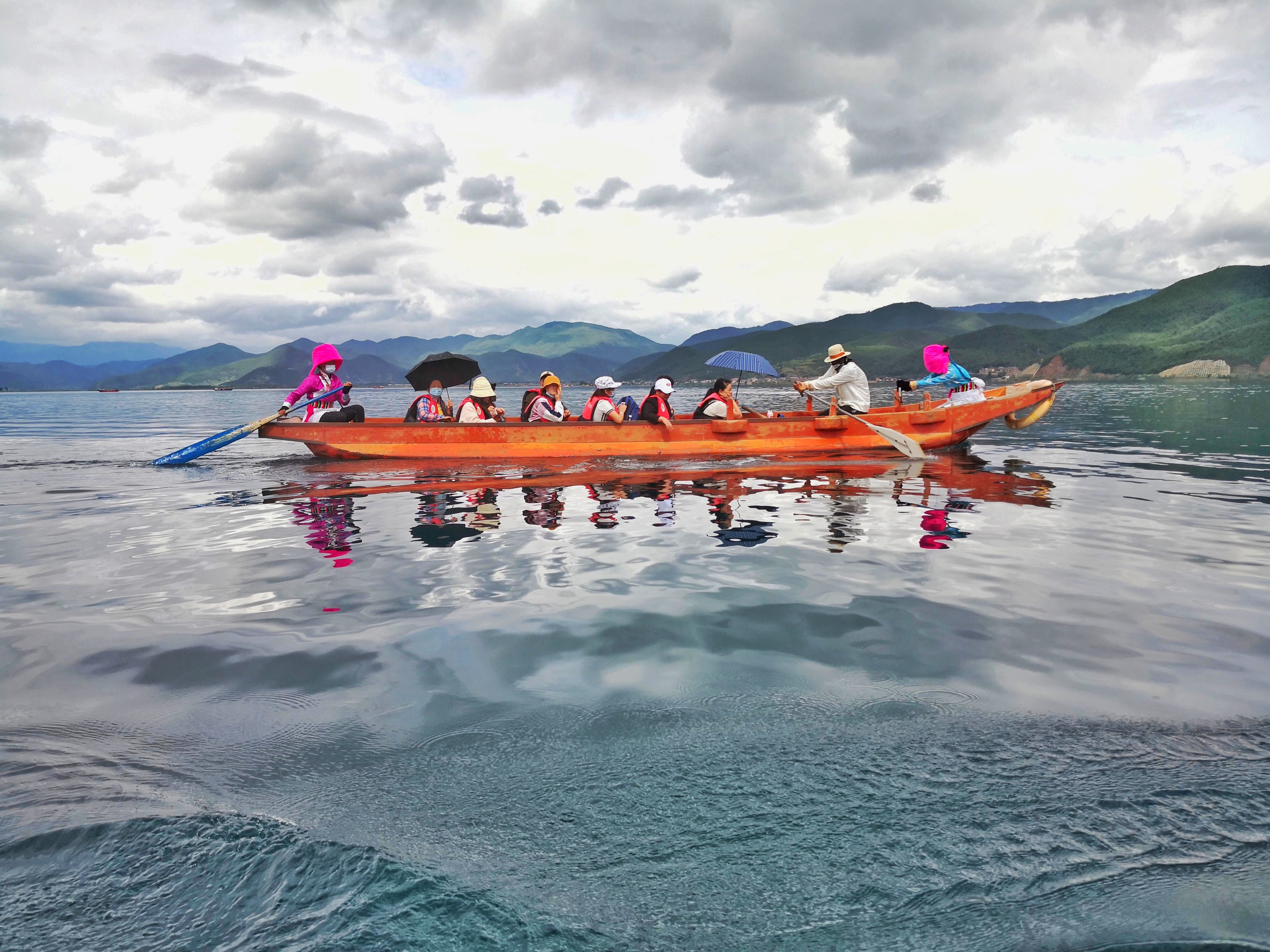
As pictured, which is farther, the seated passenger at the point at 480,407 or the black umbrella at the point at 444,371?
the black umbrella at the point at 444,371

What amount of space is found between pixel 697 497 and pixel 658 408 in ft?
17.4

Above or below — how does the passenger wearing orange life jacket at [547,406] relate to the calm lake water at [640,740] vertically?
above

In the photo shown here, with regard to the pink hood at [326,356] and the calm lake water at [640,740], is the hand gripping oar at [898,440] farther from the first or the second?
the pink hood at [326,356]

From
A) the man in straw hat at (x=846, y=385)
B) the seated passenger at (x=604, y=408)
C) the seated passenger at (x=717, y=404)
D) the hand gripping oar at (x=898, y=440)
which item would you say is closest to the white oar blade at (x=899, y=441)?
the hand gripping oar at (x=898, y=440)

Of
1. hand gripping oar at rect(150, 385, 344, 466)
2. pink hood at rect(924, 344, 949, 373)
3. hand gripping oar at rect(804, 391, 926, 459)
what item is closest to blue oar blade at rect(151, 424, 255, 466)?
hand gripping oar at rect(150, 385, 344, 466)

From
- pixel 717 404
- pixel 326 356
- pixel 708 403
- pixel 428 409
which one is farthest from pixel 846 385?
pixel 326 356

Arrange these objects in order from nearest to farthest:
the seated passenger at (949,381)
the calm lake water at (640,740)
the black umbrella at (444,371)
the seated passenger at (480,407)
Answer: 1. the calm lake water at (640,740)
2. the seated passenger at (480,407)
3. the seated passenger at (949,381)
4. the black umbrella at (444,371)

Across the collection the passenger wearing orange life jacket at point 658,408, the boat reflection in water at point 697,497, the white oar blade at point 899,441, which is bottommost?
the boat reflection in water at point 697,497

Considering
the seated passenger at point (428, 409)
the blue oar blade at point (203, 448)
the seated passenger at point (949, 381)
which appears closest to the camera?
the seated passenger at point (428, 409)

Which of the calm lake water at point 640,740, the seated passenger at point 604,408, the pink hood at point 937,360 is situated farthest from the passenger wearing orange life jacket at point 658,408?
the calm lake water at point 640,740

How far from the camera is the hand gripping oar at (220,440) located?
1839 cm

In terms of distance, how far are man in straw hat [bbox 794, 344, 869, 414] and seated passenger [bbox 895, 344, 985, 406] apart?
95 centimetres

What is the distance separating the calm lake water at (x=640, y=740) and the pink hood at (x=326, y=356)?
29.0 feet

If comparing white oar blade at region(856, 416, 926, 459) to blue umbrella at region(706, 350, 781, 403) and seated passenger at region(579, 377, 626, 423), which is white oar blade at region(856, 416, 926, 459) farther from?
seated passenger at region(579, 377, 626, 423)
